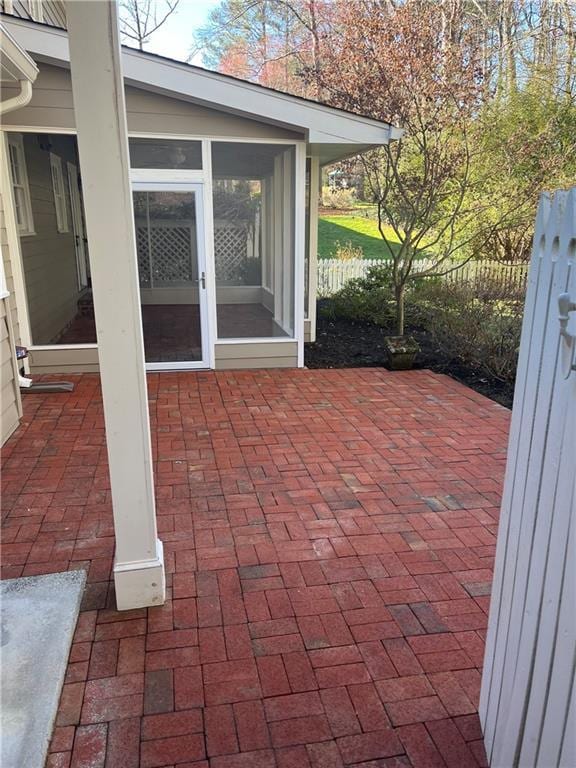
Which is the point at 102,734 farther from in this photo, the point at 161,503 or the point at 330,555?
the point at 161,503

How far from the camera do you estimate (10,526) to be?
3.11 m

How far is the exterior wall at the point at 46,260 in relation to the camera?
6059mm

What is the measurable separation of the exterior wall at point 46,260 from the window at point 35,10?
1879 mm

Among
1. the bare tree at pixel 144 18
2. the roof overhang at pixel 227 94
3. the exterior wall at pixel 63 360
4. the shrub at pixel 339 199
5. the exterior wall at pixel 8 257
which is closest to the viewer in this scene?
the roof overhang at pixel 227 94

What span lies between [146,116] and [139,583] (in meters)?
4.99

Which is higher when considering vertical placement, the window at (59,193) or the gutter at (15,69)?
the gutter at (15,69)

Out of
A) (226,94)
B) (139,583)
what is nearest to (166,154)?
(226,94)

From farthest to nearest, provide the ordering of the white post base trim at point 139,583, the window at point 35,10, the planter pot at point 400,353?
the window at point 35,10, the planter pot at point 400,353, the white post base trim at point 139,583

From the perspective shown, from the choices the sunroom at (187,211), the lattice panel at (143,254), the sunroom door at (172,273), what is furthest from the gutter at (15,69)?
the lattice panel at (143,254)

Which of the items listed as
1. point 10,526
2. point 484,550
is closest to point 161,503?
point 10,526

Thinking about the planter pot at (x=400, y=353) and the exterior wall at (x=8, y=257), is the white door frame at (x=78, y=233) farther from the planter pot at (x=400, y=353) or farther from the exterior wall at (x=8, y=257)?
the planter pot at (x=400, y=353)

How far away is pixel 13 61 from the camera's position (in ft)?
13.8

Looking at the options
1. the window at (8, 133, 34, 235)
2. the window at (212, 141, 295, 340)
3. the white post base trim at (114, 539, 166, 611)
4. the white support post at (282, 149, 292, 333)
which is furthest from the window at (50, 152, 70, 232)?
the white post base trim at (114, 539, 166, 611)

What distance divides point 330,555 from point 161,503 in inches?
45.2
